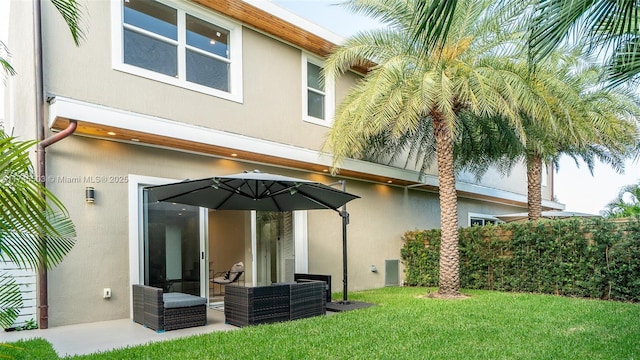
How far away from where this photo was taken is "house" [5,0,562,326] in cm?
754

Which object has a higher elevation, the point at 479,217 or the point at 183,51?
the point at 183,51

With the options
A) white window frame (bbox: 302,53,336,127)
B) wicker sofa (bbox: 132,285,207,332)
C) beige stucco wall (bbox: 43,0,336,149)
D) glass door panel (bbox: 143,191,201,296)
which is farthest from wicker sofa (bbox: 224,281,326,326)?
white window frame (bbox: 302,53,336,127)

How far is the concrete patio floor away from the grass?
0.37m

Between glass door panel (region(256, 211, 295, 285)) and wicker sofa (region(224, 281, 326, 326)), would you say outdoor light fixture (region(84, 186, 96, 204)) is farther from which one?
glass door panel (region(256, 211, 295, 285))

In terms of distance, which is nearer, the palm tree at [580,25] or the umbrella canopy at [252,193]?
the palm tree at [580,25]

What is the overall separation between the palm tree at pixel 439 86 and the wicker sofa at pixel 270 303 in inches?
152

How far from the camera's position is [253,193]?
8648 mm

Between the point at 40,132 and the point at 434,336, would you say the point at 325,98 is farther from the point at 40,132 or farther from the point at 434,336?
the point at 434,336

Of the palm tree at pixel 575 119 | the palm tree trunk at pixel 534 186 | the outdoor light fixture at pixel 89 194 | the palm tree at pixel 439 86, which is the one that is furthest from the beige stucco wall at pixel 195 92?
the palm tree trunk at pixel 534 186

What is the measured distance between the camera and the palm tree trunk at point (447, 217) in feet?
35.1

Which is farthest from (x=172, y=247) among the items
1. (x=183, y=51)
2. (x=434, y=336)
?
(x=434, y=336)

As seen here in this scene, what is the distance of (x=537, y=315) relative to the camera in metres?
7.91

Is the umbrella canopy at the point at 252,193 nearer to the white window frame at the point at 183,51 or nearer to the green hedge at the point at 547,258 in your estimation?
the white window frame at the point at 183,51

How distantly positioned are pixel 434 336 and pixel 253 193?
4.21 metres
